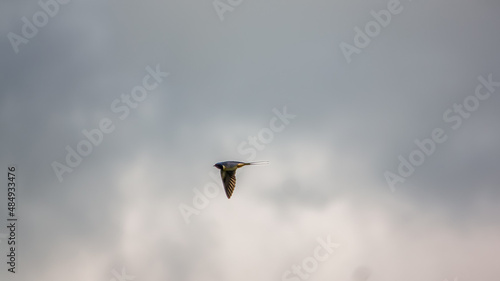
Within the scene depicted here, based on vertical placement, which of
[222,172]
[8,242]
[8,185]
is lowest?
[222,172]

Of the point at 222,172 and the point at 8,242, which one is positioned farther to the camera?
the point at 8,242

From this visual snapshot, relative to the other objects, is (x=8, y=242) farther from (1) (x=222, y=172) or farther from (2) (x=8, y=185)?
(1) (x=222, y=172)

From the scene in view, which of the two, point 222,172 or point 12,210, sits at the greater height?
point 12,210

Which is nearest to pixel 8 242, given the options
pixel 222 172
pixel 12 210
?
pixel 12 210

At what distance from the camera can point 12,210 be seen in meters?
62.7

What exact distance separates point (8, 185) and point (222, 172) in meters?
28.8

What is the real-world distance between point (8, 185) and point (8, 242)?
707cm

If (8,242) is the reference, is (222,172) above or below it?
below

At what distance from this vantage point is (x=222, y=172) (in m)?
53.4

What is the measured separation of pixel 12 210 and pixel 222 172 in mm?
27818

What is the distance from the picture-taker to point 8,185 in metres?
63.8

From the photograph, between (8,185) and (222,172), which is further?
(8,185)

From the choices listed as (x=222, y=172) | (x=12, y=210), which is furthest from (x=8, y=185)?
(x=222, y=172)

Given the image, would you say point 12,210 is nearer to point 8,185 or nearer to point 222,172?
point 8,185
